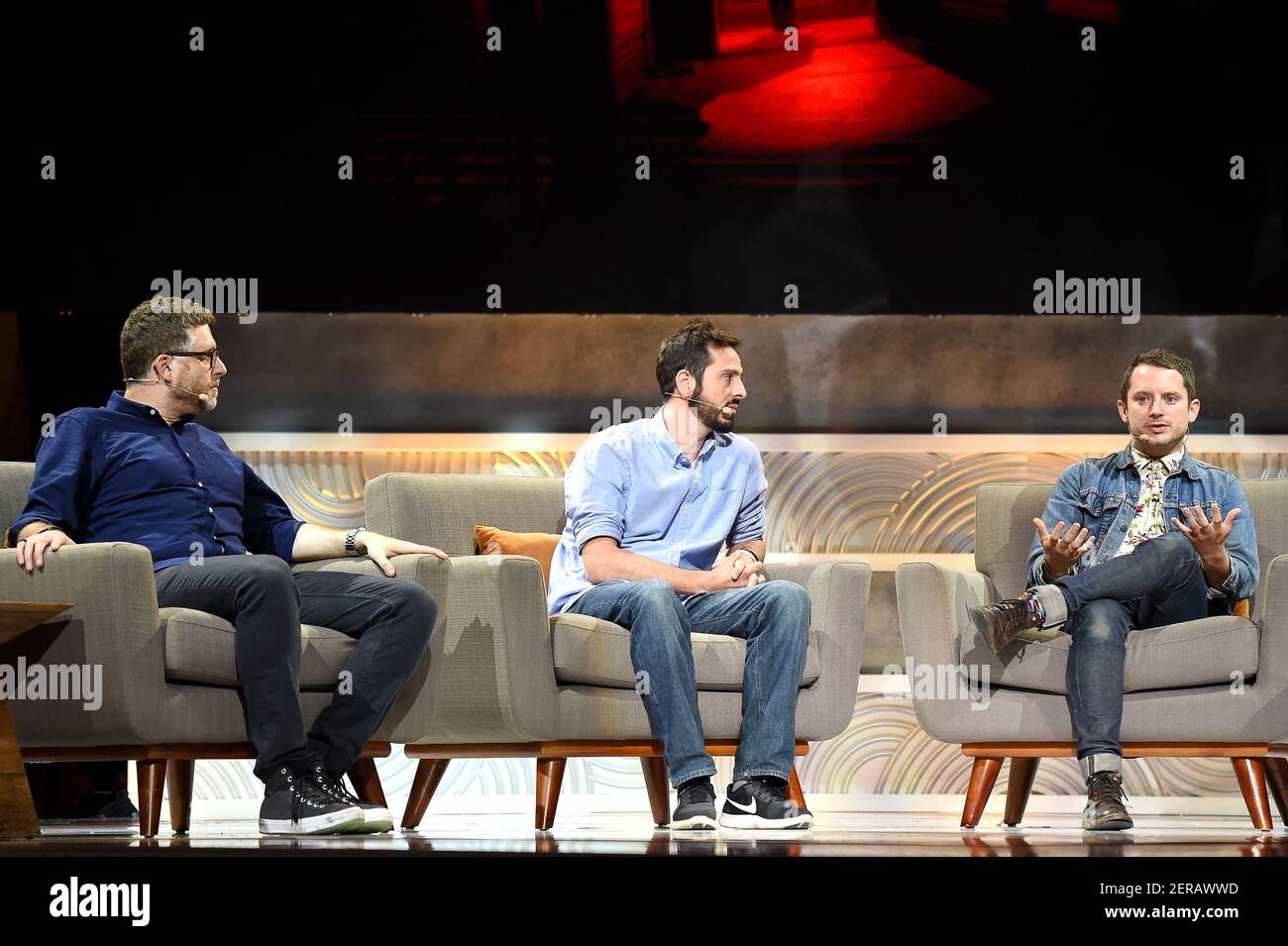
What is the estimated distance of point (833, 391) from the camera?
492 centimetres

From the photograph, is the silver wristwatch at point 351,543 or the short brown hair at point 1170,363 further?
the short brown hair at point 1170,363

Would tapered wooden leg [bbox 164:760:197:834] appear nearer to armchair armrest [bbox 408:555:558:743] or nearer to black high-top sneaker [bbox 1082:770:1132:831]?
armchair armrest [bbox 408:555:558:743]

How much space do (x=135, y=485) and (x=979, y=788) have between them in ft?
7.10

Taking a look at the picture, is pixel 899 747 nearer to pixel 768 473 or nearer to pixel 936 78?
pixel 768 473

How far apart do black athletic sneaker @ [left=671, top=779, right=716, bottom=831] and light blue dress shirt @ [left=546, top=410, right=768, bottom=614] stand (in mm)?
643

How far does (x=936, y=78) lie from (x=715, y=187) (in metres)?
0.85

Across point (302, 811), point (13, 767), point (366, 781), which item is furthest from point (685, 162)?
point (13, 767)

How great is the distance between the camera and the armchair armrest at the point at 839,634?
3338 mm

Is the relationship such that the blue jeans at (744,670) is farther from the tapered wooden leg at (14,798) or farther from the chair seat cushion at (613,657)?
the tapered wooden leg at (14,798)

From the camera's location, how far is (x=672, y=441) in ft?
11.9

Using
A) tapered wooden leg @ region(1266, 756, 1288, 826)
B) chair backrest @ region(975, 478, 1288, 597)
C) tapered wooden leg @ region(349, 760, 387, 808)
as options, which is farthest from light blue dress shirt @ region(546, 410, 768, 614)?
tapered wooden leg @ region(1266, 756, 1288, 826)

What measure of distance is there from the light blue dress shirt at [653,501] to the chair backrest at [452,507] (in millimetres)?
398

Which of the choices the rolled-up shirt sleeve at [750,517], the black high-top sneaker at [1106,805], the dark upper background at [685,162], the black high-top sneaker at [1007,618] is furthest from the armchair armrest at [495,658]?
the dark upper background at [685,162]

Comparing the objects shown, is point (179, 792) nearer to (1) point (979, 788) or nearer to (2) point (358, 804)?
(2) point (358, 804)
